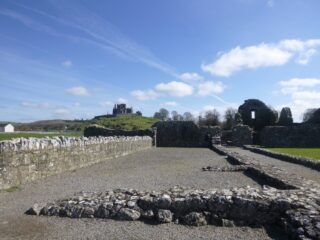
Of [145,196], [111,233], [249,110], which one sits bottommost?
[111,233]

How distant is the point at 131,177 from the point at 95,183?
1667 mm

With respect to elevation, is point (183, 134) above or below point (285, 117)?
below

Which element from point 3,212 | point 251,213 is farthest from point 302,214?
point 3,212

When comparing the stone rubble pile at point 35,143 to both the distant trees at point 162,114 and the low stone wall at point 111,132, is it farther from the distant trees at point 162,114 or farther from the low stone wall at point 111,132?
the distant trees at point 162,114

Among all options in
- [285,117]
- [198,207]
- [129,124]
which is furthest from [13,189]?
[129,124]

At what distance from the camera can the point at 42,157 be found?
10945mm

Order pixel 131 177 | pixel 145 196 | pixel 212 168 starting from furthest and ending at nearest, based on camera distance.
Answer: pixel 212 168 → pixel 131 177 → pixel 145 196

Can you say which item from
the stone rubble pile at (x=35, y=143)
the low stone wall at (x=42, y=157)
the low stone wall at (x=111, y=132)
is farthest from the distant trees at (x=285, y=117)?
the stone rubble pile at (x=35, y=143)

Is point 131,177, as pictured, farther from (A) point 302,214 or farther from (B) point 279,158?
(B) point 279,158

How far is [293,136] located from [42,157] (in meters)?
29.5

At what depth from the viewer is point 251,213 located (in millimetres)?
5980

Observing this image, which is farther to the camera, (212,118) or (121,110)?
(121,110)

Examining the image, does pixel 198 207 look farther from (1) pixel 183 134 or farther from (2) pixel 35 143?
(1) pixel 183 134

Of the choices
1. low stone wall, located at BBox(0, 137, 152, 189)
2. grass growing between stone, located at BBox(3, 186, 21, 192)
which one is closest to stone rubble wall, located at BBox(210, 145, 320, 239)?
grass growing between stone, located at BBox(3, 186, 21, 192)
